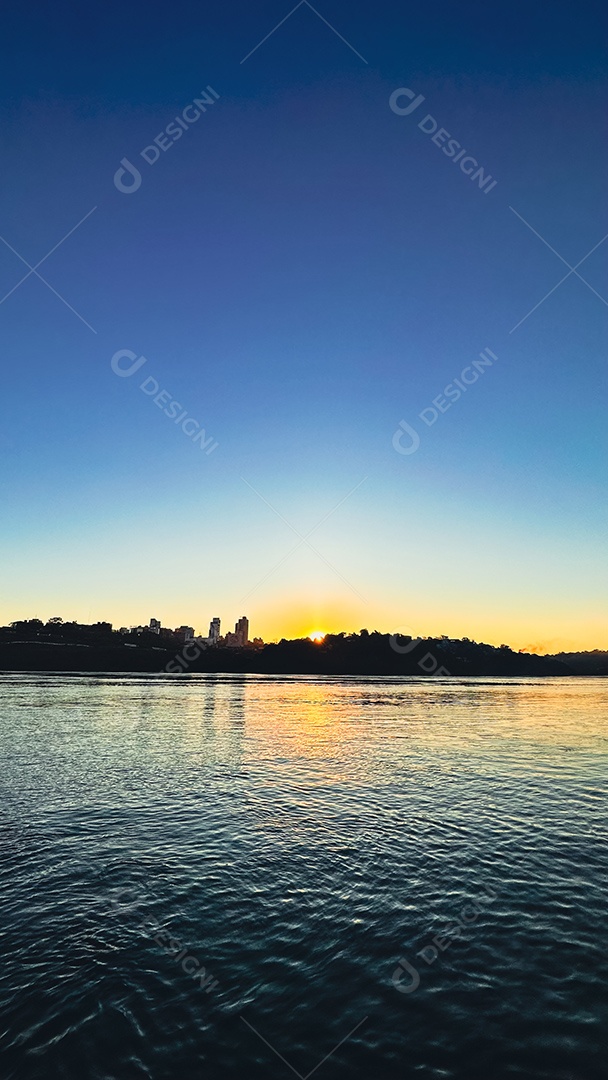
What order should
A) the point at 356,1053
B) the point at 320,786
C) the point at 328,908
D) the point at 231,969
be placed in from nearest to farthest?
the point at 356,1053 < the point at 231,969 < the point at 328,908 < the point at 320,786

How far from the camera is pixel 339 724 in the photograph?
242 ft

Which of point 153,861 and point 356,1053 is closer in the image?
point 356,1053

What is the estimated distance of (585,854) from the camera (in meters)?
25.3

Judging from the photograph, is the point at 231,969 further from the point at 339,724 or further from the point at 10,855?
the point at 339,724

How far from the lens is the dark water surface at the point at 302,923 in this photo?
519 inches

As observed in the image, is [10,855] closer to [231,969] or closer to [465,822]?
[231,969]

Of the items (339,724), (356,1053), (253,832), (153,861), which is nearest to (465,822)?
(253,832)

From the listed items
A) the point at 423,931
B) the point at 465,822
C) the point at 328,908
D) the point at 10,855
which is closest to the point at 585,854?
the point at 465,822

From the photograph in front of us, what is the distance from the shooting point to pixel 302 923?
19.0 metres

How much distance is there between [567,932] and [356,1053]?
9153 millimetres

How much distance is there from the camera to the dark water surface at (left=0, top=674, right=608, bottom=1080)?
13.2m

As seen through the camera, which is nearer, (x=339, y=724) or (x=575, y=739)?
(x=575, y=739)

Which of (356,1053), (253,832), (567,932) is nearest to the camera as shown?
(356,1053)

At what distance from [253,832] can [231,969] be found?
474 inches
